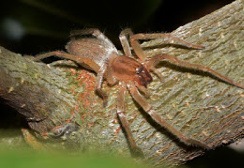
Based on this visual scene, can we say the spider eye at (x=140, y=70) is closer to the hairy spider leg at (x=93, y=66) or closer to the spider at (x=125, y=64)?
the spider at (x=125, y=64)

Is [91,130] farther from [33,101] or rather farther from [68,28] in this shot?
[68,28]

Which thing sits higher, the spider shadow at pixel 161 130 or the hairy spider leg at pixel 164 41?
the hairy spider leg at pixel 164 41

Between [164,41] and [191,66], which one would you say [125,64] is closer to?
[164,41]

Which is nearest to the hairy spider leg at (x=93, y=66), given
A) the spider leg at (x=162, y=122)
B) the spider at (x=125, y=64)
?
the spider at (x=125, y=64)

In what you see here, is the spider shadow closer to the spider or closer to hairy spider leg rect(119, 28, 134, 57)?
the spider

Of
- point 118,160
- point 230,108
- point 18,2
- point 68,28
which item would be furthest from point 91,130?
point 118,160

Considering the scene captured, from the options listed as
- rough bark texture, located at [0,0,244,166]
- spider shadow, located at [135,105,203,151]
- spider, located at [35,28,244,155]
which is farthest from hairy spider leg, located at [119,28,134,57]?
spider shadow, located at [135,105,203,151]
